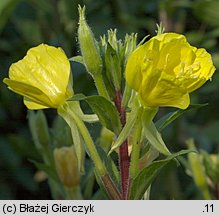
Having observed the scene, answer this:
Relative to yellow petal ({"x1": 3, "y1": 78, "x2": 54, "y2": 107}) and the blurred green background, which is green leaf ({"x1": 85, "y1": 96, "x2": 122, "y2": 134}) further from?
the blurred green background

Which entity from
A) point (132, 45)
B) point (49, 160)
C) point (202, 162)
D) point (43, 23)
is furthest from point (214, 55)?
point (132, 45)

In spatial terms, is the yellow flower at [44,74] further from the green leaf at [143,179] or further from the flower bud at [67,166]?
the flower bud at [67,166]

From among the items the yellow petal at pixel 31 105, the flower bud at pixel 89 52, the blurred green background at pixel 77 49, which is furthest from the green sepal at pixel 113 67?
the blurred green background at pixel 77 49

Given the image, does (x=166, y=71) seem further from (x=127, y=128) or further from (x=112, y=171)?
(x=112, y=171)

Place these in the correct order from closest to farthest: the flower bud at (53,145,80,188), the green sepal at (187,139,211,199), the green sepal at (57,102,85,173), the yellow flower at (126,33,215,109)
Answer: the yellow flower at (126,33,215,109)
the green sepal at (57,102,85,173)
the flower bud at (53,145,80,188)
the green sepal at (187,139,211,199)

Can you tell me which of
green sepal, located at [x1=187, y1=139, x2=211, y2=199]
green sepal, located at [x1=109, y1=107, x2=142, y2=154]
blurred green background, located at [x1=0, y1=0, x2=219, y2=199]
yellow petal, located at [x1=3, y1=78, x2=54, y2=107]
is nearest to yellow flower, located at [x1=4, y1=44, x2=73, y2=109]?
yellow petal, located at [x1=3, y1=78, x2=54, y2=107]

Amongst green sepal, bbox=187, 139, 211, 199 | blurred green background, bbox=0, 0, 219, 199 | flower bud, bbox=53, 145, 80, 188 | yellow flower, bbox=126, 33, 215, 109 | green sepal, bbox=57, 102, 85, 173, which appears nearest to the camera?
yellow flower, bbox=126, 33, 215, 109

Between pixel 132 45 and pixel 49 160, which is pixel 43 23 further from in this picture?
pixel 132 45

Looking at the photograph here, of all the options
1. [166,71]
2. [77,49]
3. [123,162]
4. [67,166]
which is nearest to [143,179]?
[123,162]
